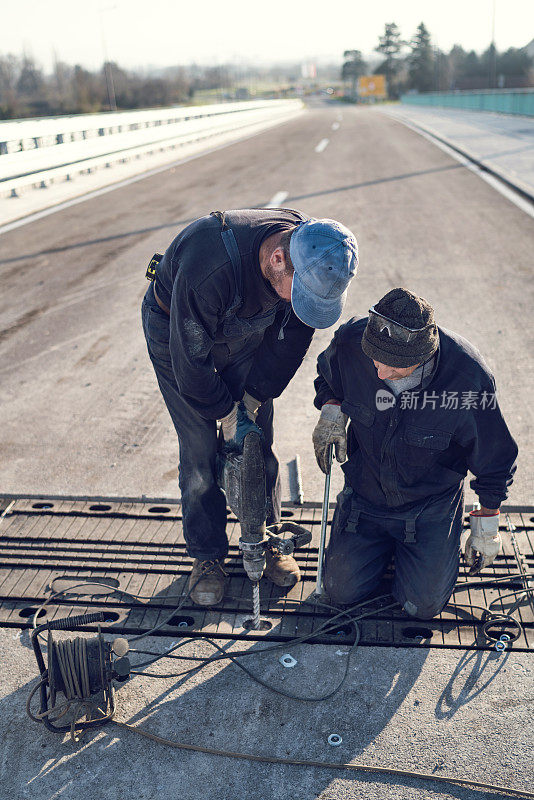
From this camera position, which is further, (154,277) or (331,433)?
(331,433)

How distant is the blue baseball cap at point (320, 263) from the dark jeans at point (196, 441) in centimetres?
72

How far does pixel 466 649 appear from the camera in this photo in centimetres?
290

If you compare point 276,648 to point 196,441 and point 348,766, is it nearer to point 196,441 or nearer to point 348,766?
point 348,766

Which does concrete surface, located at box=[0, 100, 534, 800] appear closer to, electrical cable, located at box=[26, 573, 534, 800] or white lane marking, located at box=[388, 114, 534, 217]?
electrical cable, located at box=[26, 573, 534, 800]

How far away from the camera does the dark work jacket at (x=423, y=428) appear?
2.95m

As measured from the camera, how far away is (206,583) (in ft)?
10.5

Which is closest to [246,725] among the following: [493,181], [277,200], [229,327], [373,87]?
[229,327]

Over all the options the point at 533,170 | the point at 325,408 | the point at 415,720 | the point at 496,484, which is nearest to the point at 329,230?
the point at 325,408

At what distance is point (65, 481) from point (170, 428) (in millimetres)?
860

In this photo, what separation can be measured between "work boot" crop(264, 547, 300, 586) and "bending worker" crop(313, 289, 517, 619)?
191 millimetres

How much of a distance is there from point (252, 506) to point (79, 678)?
3.18ft

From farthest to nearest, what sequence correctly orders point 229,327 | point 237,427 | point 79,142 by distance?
point 79,142 < point 237,427 < point 229,327

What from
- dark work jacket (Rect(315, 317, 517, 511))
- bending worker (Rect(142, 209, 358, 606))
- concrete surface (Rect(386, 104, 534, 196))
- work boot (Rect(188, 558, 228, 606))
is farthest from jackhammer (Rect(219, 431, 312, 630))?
concrete surface (Rect(386, 104, 534, 196))

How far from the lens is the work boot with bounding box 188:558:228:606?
3180mm
